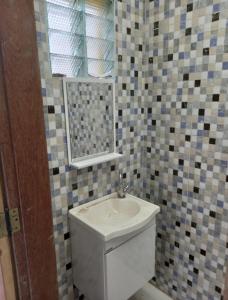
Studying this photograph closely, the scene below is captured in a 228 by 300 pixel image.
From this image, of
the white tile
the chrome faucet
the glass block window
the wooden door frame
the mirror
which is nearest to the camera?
the wooden door frame

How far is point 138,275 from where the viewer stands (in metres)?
1.30

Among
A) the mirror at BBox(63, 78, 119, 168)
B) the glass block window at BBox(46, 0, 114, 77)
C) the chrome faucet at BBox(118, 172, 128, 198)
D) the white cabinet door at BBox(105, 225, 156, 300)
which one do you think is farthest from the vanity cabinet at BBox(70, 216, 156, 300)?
the glass block window at BBox(46, 0, 114, 77)

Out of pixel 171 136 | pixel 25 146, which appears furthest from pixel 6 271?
pixel 171 136

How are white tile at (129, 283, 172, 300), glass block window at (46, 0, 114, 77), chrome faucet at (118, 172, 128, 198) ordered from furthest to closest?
1. white tile at (129, 283, 172, 300)
2. chrome faucet at (118, 172, 128, 198)
3. glass block window at (46, 0, 114, 77)

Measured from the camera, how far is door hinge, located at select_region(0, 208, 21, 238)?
775 mm

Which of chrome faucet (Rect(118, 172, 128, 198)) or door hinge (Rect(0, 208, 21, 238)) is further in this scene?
chrome faucet (Rect(118, 172, 128, 198))

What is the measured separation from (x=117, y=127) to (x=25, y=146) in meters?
0.74

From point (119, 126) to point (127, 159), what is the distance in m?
0.24

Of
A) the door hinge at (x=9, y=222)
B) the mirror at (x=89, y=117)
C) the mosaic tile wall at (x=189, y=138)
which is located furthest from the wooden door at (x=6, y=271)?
the mosaic tile wall at (x=189, y=138)

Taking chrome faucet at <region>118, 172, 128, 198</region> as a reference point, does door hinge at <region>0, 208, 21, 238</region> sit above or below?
above

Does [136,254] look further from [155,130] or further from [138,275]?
[155,130]

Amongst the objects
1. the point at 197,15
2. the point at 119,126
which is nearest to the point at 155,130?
the point at 119,126

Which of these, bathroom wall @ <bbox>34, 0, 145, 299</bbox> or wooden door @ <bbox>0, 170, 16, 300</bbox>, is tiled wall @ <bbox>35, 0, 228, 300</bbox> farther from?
wooden door @ <bbox>0, 170, 16, 300</bbox>

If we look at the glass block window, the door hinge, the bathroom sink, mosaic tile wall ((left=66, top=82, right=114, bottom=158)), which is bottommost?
the bathroom sink
